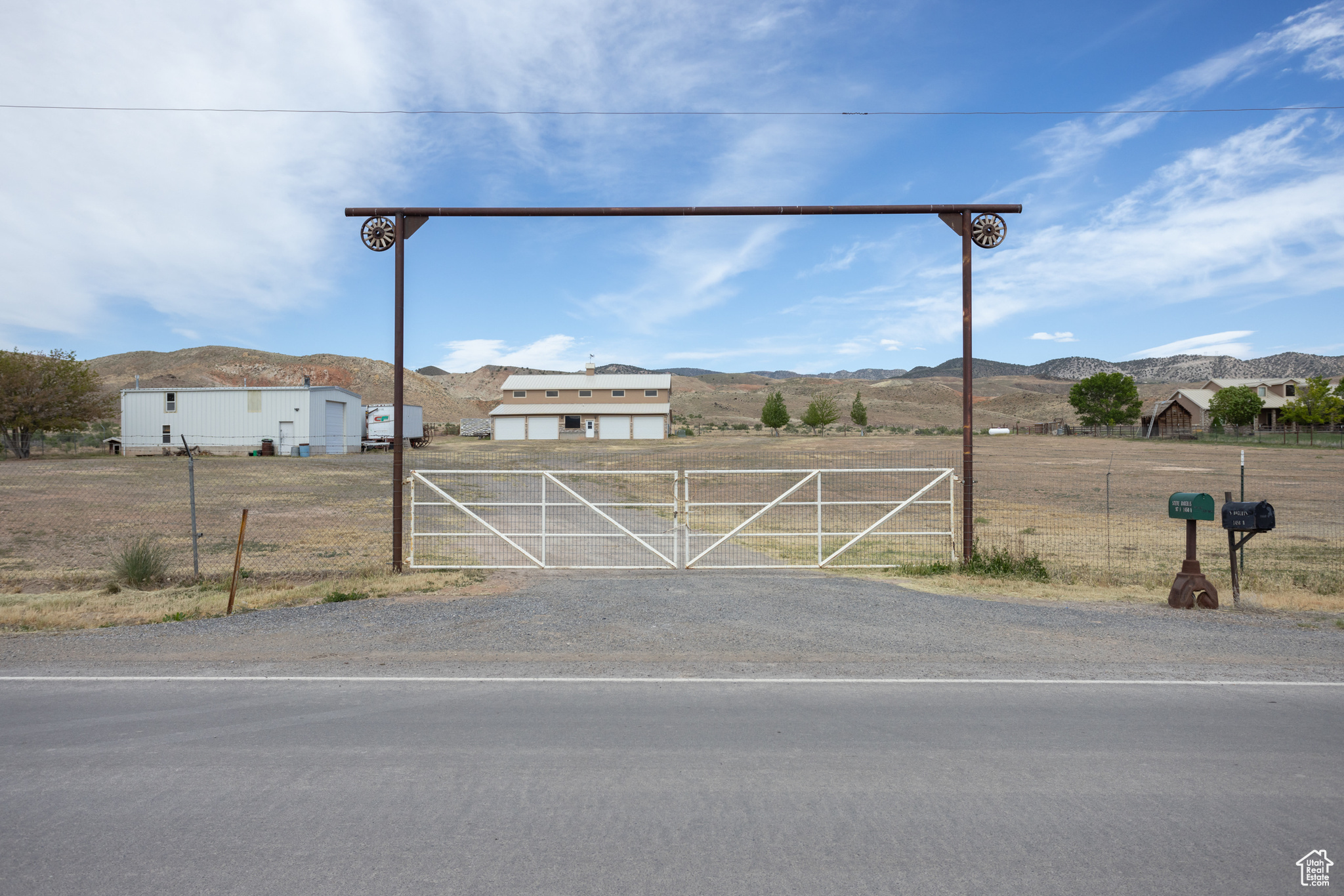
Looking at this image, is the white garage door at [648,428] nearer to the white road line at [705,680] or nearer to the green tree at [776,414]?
the green tree at [776,414]

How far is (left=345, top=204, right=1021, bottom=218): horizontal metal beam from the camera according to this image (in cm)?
1218

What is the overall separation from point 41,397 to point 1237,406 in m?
96.9

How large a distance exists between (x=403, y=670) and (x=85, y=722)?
226cm

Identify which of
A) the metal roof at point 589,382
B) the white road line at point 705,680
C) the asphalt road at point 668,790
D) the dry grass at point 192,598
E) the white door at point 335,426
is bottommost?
the dry grass at point 192,598

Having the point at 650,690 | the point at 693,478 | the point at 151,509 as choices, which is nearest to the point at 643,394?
the point at 693,478

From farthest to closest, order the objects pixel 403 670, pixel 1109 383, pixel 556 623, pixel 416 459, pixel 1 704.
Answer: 1. pixel 1109 383
2. pixel 416 459
3. pixel 556 623
4. pixel 403 670
5. pixel 1 704

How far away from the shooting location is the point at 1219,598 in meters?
10.2

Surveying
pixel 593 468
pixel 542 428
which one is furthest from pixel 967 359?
pixel 542 428

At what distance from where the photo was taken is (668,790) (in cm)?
434

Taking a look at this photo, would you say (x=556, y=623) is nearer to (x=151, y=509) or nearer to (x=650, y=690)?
(x=650, y=690)

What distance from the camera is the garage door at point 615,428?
67.8m

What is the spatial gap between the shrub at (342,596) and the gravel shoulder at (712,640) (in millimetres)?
255

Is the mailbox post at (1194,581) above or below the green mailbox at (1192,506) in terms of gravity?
below

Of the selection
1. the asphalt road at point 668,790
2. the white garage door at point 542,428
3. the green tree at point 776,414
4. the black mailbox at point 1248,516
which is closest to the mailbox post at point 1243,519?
the black mailbox at point 1248,516
